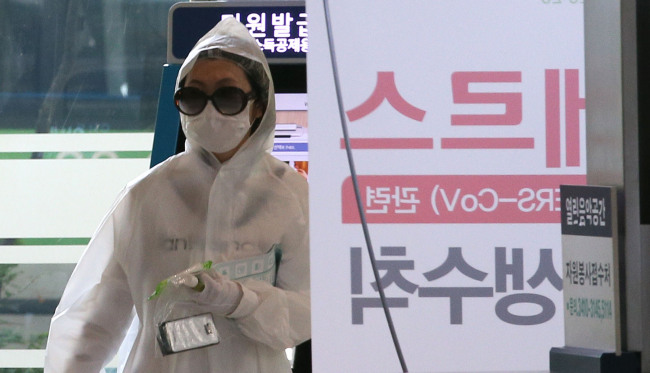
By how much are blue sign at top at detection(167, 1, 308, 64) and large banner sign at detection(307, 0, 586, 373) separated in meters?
1.55

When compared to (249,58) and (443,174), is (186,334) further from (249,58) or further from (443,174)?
(443,174)

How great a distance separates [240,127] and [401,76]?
3.57 feet

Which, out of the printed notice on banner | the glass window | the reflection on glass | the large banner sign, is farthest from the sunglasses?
the reflection on glass

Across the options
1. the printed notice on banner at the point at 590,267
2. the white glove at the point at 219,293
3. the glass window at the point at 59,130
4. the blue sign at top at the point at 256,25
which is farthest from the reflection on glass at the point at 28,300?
the printed notice on banner at the point at 590,267

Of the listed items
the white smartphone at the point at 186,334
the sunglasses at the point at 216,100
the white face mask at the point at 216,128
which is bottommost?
the white smartphone at the point at 186,334

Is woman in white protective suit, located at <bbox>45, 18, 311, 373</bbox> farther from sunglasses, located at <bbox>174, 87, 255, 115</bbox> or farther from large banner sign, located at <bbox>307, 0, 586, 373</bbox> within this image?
large banner sign, located at <bbox>307, 0, 586, 373</bbox>

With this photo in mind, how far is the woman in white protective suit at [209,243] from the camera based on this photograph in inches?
81.1

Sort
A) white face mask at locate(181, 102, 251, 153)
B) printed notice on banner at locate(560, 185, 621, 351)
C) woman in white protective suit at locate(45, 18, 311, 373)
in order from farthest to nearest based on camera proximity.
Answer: white face mask at locate(181, 102, 251, 153), woman in white protective suit at locate(45, 18, 311, 373), printed notice on banner at locate(560, 185, 621, 351)

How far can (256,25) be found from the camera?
108 inches

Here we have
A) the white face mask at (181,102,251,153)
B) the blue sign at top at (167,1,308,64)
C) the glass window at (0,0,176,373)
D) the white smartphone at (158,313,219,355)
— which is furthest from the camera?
the glass window at (0,0,176,373)

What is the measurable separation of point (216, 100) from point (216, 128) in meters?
0.06

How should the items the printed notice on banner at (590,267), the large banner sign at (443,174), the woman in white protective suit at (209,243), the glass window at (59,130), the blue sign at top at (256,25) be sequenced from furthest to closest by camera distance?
the glass window at (59,130)
the blue sign at top at (256,25)
the woman in white protective suit at (209,243)
the large banner sign at (443,174)
the printed notice on banner at (590,267)

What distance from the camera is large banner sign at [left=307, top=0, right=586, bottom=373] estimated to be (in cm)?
119

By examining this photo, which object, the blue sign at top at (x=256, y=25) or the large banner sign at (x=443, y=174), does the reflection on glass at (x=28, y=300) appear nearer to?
the blue sign at top at (x=256, y=25)
